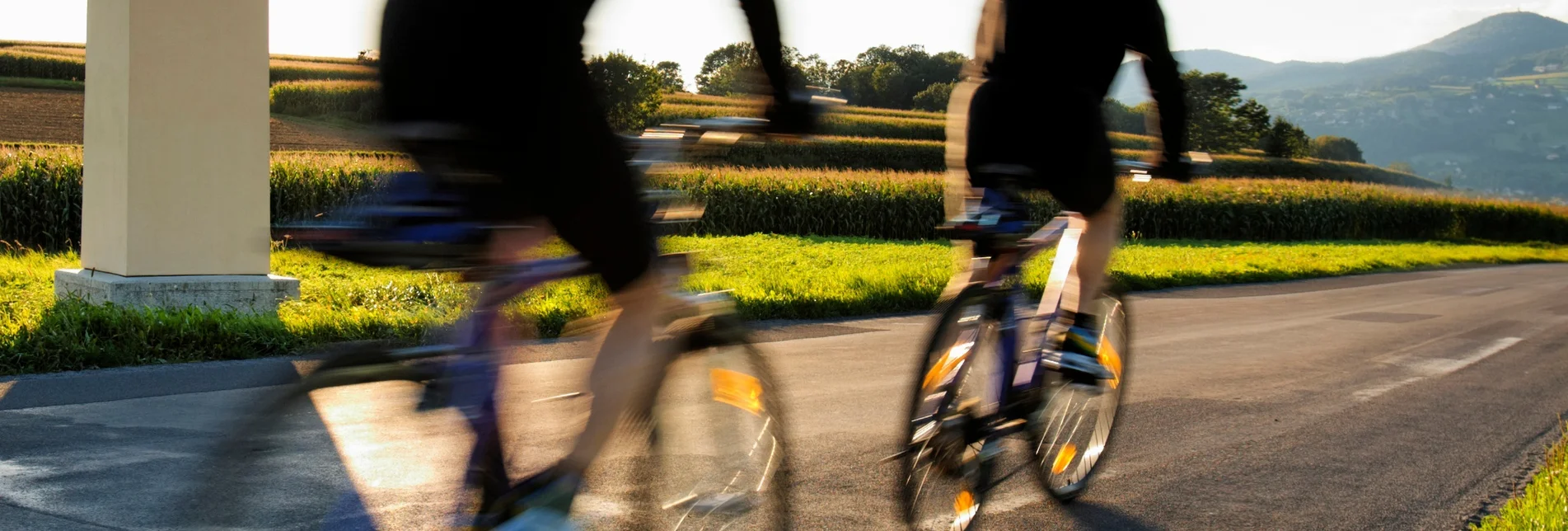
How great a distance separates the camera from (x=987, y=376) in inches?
116

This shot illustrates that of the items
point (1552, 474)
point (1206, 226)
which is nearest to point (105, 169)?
point (1552, 474)

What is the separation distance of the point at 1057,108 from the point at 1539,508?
6.32 ft

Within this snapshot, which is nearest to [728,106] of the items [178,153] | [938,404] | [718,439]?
[178,153]

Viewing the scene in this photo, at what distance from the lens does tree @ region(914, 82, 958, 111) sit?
37575 millimetres

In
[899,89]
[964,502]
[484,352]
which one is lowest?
[964,502]

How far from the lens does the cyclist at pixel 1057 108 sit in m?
2.96

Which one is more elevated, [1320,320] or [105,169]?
[105,169]

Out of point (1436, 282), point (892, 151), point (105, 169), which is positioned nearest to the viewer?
point (105, 169)

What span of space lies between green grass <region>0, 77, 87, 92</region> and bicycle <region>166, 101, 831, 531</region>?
26701mm

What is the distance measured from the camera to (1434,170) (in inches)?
6993

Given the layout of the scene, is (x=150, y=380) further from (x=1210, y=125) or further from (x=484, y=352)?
(x=1210, y=125)

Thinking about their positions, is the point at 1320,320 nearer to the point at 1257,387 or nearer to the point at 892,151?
the point at 1257,387

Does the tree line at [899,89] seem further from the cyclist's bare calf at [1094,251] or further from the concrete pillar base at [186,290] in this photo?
the concrete pillar base at [186,290]

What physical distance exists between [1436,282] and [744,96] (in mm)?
16264
